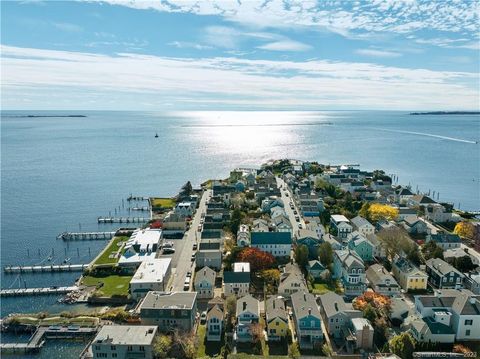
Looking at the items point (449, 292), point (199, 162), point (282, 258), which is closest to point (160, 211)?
point (282, 258)

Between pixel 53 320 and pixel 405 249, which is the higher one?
pixel 405 249

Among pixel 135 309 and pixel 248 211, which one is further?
pixel 248 211

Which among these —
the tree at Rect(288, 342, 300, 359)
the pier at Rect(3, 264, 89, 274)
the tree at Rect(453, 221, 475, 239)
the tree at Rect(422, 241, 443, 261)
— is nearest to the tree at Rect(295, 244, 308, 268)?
the tree at Rect(422, 241, 443, 261)

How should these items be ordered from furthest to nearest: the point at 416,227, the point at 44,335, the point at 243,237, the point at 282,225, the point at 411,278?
1. the point at 416,227
2. the point at 282,225
3. the point at 243,237
4. the point at 411,278
5. the point at 44,335

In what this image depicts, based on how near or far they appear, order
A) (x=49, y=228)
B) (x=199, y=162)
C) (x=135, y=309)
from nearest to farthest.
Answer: (x=135, y=309), (x=49, y=228), (x=199, y=162)

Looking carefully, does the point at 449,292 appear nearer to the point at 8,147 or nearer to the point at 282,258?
the point at 282,258

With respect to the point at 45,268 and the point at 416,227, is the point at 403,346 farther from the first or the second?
the point at 45,268

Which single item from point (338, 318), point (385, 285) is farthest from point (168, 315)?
point (385, 285)
